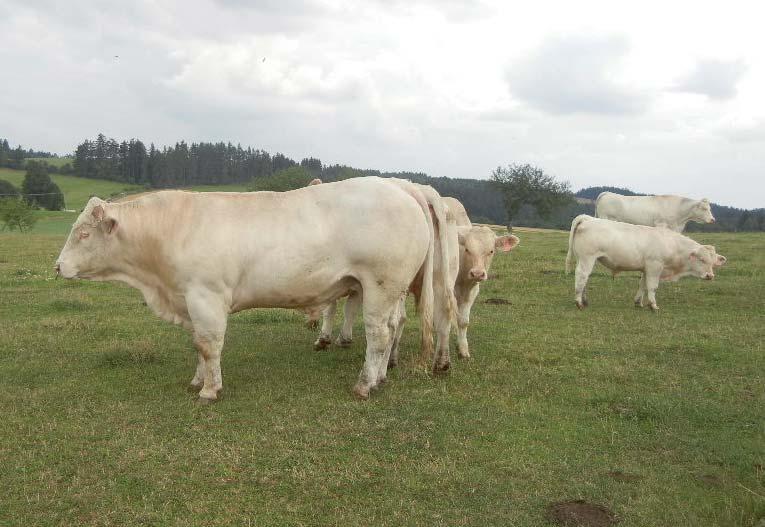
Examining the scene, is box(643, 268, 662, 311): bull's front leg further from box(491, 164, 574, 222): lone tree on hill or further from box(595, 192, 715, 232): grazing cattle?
box(491, 164, 574, 222): lone tree on hill

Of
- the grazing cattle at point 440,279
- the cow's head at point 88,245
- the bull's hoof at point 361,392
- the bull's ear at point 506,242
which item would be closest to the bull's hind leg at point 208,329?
the cow's head at point 88,245

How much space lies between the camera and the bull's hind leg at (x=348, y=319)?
8.65 m

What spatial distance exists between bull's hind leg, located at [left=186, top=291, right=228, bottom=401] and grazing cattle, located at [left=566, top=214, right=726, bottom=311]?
8430 millimetres

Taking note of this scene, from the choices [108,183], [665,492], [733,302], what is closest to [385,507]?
[665,492]

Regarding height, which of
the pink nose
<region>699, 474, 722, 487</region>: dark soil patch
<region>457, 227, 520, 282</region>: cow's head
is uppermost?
<region>457, 227, 520, 282</region>: cow's head

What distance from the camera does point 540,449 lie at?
210 inches

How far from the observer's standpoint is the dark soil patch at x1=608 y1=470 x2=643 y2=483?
4820 millimetres

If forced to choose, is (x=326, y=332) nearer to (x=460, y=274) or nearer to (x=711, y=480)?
(x=460, y=274)

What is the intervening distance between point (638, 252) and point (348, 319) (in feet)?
23.9

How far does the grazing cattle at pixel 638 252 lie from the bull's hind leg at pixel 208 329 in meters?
8.43

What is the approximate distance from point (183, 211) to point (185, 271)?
684 mm

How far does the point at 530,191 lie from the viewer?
184 ft

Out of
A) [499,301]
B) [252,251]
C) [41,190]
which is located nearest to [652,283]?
[499,301]

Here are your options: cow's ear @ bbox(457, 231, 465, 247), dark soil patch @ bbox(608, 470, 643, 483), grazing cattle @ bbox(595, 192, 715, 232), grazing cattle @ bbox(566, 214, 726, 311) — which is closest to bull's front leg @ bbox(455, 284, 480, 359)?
cow's ear @ bbox(457, 231, 465, 247)
